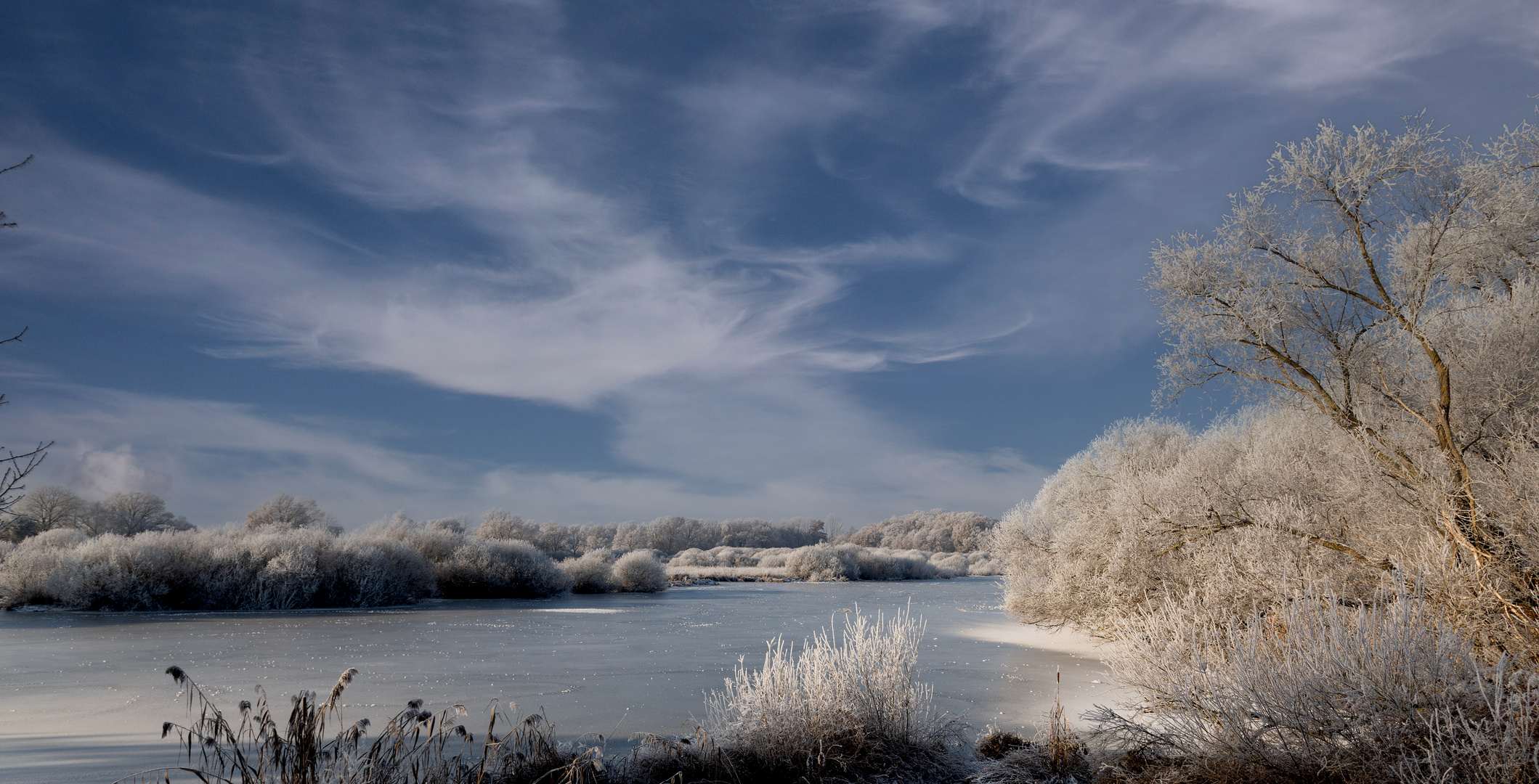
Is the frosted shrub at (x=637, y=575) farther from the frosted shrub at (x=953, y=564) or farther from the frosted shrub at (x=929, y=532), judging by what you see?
the frosted shrub at (x=929, y=532)

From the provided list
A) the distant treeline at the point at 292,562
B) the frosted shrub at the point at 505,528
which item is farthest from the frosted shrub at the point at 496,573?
the frosted shrub at the point at 505,528

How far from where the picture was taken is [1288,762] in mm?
4332

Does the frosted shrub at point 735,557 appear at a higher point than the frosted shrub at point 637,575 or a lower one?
lower

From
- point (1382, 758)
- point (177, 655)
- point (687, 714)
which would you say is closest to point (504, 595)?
point (177, 655)

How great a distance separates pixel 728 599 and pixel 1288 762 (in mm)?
20148

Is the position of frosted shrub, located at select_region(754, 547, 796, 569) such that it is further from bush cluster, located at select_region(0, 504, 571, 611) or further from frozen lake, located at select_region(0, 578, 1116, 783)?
frozen lake, located at select_region(0, 578, 1116, 783)

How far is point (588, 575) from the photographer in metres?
28.5

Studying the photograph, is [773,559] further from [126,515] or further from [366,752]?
[366,752]

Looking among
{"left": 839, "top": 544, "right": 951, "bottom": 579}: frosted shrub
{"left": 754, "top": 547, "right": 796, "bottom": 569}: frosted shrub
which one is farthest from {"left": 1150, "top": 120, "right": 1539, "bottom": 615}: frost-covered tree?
{"left": 754, "top": 547, "right": 796, "bottom": 569}: frosted shrub

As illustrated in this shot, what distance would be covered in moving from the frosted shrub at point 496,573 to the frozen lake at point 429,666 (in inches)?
268

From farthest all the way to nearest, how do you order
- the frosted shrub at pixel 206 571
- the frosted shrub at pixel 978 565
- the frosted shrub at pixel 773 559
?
the frosted shrub at pixel 978 565, the frosted shrub at pixel 773 559, the frosted shrub at pixel 206 571

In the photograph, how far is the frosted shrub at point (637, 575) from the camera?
94.5 ft

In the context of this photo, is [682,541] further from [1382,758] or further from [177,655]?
[1382,758]

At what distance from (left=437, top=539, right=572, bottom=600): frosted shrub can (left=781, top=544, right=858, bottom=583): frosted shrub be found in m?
16.7
